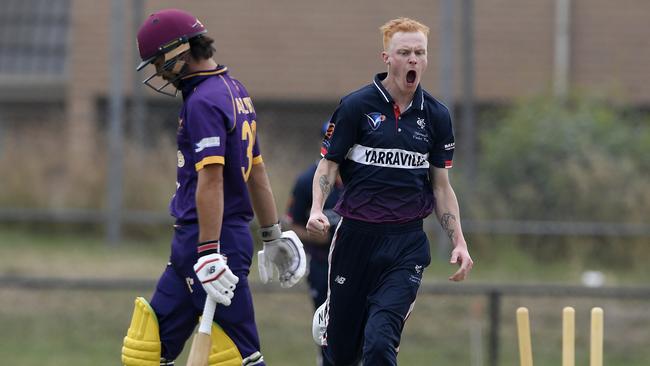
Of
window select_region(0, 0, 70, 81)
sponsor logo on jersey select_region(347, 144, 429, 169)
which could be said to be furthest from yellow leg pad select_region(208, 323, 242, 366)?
window select_region(0, 0, 70, 81)

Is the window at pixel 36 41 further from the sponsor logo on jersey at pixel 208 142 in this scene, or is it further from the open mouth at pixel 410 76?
the sponsor logo on jersey at pixel 208 142

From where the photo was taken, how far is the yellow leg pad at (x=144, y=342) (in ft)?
21.0

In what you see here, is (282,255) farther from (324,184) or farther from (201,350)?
(201,350)

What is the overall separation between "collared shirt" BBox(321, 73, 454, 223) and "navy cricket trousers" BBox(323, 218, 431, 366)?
0.33 ft

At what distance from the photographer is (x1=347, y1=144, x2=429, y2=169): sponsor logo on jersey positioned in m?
6.64

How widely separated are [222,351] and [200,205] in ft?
2.58

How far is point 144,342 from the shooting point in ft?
21.0

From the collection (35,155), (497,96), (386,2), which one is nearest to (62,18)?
(35,155)

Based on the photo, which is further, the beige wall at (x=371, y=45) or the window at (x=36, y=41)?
the window at (x=36, y=41)

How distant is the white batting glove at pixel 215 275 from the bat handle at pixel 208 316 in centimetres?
9

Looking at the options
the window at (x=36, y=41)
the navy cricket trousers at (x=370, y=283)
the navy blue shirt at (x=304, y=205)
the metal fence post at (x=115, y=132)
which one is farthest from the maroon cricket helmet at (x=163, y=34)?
the window at (x=36, y=41)

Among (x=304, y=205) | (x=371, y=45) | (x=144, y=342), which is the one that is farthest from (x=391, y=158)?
(x=371, y=45)

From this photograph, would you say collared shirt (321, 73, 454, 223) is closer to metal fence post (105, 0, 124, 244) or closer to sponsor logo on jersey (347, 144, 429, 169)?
sponsor logo on jersey (347, 144, 429, 169)

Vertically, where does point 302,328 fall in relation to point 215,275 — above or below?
below
